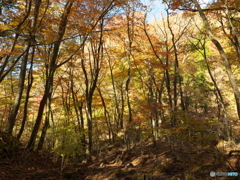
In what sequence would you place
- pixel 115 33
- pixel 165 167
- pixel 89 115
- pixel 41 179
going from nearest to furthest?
pixel 41 179 < pixel 165 167 < pixel 89 115 < pixel 115 33

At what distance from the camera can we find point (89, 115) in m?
10.5

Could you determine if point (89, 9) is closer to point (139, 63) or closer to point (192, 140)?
point (139, 63)

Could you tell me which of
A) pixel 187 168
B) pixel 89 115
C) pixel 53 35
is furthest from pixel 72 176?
pixel 53 35

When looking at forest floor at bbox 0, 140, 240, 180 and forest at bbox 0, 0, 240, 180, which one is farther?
forest at bbox 0, 0, 240, 180

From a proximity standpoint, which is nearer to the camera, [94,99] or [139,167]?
[139,167]

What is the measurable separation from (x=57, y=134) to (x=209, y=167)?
634cm

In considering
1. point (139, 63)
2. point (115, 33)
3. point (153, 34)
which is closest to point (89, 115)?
point (139, 63)

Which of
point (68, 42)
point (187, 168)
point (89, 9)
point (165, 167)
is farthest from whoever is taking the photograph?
point (68, 42)

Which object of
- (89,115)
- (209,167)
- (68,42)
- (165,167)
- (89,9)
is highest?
(89,9)

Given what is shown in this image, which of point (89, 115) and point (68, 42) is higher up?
point (68, 42)

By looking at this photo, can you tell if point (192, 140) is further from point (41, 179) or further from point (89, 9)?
point (89, 9)

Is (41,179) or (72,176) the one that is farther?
(72,176)

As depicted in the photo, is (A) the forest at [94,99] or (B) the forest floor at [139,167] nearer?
(B) the forest floor at [139,167]

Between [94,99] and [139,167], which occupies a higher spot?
[94,99]
